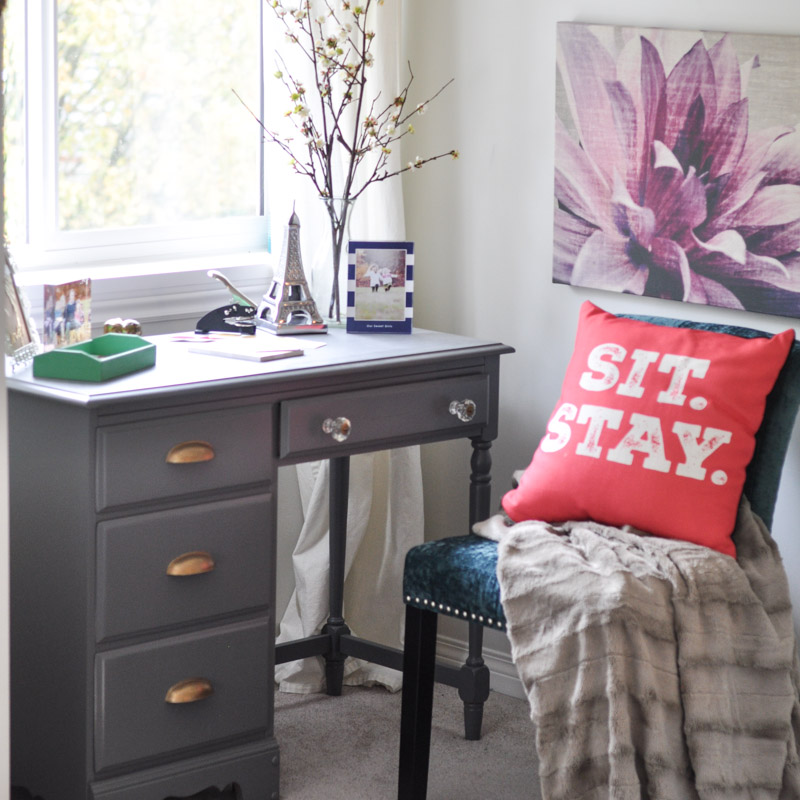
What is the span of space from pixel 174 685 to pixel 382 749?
60cm

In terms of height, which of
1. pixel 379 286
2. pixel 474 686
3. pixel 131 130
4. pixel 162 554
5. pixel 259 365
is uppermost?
pixel 131 130

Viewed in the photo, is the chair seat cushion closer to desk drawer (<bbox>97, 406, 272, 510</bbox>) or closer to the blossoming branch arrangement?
desk drawer (<bbox>97, 406, 272, 510</bbox>)

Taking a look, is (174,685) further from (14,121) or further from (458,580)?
(14,121)

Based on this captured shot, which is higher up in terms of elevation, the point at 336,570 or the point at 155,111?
the point at 155,111

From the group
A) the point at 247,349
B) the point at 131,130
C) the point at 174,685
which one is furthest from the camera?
the point at 131,130

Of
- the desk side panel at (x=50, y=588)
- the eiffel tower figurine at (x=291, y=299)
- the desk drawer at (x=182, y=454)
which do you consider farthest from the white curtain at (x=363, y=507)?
the desk side panel at (x=50, y=588)

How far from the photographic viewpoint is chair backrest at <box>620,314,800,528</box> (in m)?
2.15

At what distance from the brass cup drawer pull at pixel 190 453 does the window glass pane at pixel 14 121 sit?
2.25 feet

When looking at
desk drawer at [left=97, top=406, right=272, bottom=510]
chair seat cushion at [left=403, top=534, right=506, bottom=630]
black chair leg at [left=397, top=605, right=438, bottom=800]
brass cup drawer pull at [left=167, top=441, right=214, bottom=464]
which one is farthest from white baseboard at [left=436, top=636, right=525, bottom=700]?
brass cup drawer pull at [left=167, top=441, right=214, bottom=464]

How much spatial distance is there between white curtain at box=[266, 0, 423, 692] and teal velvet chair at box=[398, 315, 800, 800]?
60cm

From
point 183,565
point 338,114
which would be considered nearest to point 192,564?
point 183,565

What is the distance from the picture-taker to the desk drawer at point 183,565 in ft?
6.77

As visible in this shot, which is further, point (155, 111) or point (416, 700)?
point (155, 111)

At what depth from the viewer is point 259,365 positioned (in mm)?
2230
